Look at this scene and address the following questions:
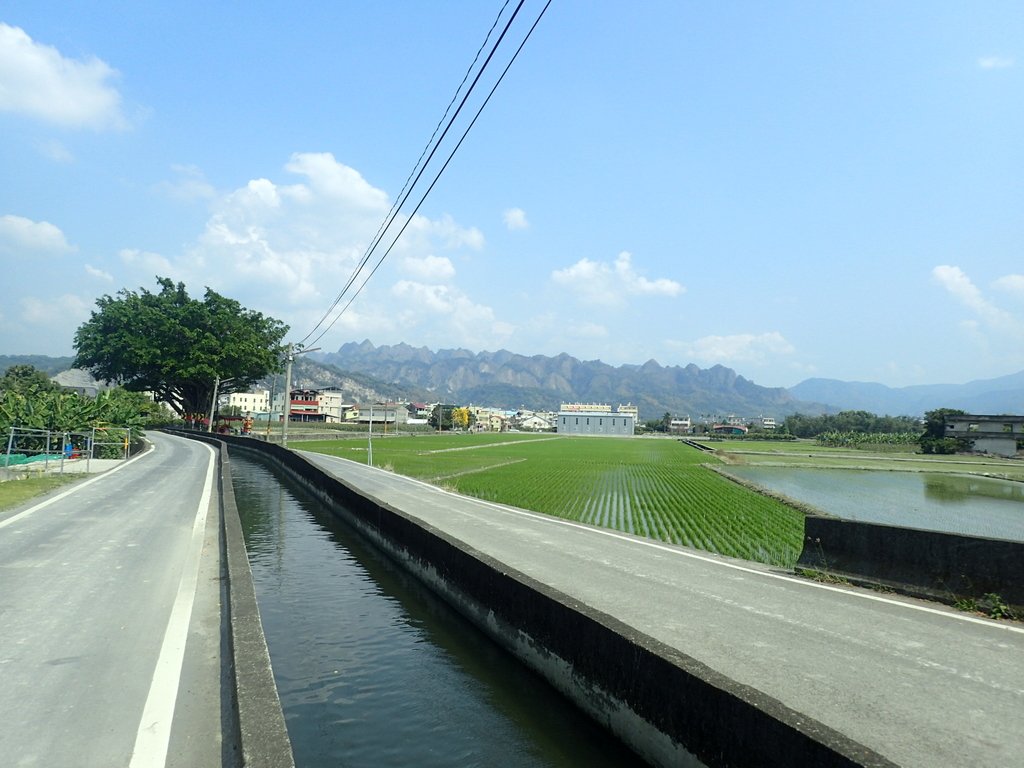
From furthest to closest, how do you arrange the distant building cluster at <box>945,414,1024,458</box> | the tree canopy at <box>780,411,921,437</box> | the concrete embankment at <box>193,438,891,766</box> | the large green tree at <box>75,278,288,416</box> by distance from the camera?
the tree canopy at <box>780,411,921,437</box> → the distant building cluster at <box>945,414,1024,458</box> → the large green tree at <box>75,278,288,416</box> → the concrete embankment at <box>193,438,891,766</box>

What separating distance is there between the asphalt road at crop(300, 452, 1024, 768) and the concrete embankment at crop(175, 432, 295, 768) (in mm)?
3788

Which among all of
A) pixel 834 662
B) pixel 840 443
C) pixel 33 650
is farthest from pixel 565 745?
pixel 840 443

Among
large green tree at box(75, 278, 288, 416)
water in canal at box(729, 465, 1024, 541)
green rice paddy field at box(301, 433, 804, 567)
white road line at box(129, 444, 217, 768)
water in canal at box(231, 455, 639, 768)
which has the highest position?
large green tree at box(75, 278, 288, 416)

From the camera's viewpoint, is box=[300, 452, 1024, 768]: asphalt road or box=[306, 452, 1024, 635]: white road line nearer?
box=[300, 452, 1024, 768]: asphalt road

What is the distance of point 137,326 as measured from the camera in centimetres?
7750

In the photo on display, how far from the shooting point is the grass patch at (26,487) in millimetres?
18234

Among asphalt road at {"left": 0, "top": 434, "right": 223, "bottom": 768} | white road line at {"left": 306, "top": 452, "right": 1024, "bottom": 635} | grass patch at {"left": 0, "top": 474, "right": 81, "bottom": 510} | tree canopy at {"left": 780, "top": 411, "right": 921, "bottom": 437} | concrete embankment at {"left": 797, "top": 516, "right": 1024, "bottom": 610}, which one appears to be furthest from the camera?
tree canopy at {"left": 780, "top": 411, "right": 921, "bottom": 437}

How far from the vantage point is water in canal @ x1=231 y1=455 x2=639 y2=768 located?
6051 millimetres

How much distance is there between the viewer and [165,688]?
6062mm

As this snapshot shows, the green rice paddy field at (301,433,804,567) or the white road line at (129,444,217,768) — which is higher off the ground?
the white road line at (129,444,217,768)

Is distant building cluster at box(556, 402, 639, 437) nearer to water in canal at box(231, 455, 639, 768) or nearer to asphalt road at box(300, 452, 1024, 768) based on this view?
asphalt road at box(300, 452, 1024, 768)

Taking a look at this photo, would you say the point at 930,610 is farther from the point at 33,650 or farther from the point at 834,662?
the point at 33,650

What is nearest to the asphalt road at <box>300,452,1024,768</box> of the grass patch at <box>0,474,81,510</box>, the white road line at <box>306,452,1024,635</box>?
the white road line at <box>306,452,1024,635</box>

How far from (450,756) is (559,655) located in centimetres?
167
